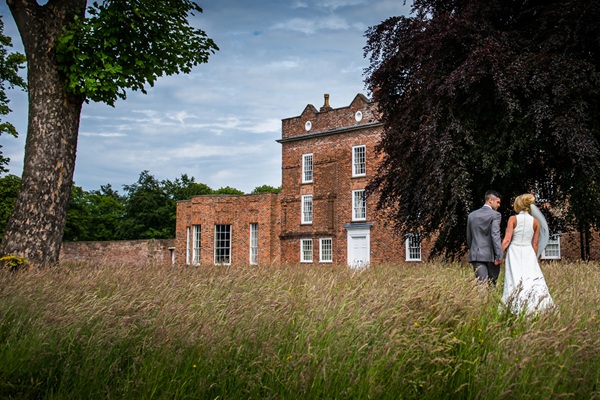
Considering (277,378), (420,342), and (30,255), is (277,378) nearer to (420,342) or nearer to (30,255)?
(420,342)

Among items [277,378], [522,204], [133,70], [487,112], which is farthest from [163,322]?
[487,112]

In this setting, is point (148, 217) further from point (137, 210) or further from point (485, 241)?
point (485, 241)

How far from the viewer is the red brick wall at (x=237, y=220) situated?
37406mm

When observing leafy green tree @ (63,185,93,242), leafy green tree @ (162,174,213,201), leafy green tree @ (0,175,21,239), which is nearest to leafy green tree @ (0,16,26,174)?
leafy green tree @ (0,175,21,239)

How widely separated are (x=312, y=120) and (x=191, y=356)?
33.4m

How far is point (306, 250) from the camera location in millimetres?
36188

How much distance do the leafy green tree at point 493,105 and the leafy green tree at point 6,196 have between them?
2692 cm

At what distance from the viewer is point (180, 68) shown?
12.5 meters

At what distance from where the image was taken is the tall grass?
4.21 meters

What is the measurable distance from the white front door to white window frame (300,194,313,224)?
10.4 ft

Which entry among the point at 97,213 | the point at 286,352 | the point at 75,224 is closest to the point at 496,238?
the point at 286,352

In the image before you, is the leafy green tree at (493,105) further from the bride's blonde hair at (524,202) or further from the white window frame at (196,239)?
the white window frame at (196,239)

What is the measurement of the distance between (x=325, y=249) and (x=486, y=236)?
85.3ft

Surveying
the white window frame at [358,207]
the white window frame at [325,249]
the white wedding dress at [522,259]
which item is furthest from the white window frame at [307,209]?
the white wedding dress at [522,259]
